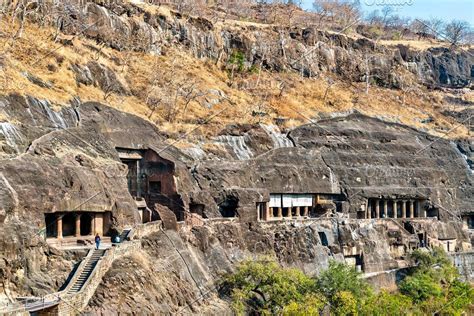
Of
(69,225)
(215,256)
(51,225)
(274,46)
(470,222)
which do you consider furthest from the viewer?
(274,46)

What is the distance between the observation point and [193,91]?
66.9m

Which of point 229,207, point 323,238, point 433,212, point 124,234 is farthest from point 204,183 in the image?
point 433,212

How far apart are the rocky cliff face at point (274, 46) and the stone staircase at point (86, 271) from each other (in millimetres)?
37945

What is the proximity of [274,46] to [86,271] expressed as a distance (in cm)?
6070

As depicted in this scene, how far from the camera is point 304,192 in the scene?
5616 cm

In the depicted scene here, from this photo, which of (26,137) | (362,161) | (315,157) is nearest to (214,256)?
(26,137)

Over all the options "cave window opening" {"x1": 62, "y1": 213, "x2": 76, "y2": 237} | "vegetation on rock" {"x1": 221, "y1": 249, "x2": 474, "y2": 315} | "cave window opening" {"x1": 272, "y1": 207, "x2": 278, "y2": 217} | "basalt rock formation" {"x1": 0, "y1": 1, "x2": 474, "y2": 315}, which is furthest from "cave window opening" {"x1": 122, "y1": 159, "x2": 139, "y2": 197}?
"cave window opening" {"x1": 272, "y1": 207, "x2": 278, "y2": 217}

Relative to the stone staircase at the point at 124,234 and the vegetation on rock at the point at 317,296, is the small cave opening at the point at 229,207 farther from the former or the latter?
the stone staircase at the point at 124,234

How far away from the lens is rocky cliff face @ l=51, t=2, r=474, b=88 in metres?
71.4

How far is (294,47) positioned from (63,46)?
121ft

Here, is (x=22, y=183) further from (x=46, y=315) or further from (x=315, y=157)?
(x=315, y=157)

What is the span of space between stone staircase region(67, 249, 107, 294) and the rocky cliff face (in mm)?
37945

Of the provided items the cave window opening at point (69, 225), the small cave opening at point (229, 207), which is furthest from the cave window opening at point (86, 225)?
the small cave opening at point (229, 207)

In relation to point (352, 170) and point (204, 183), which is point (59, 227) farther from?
point (352, 170)
